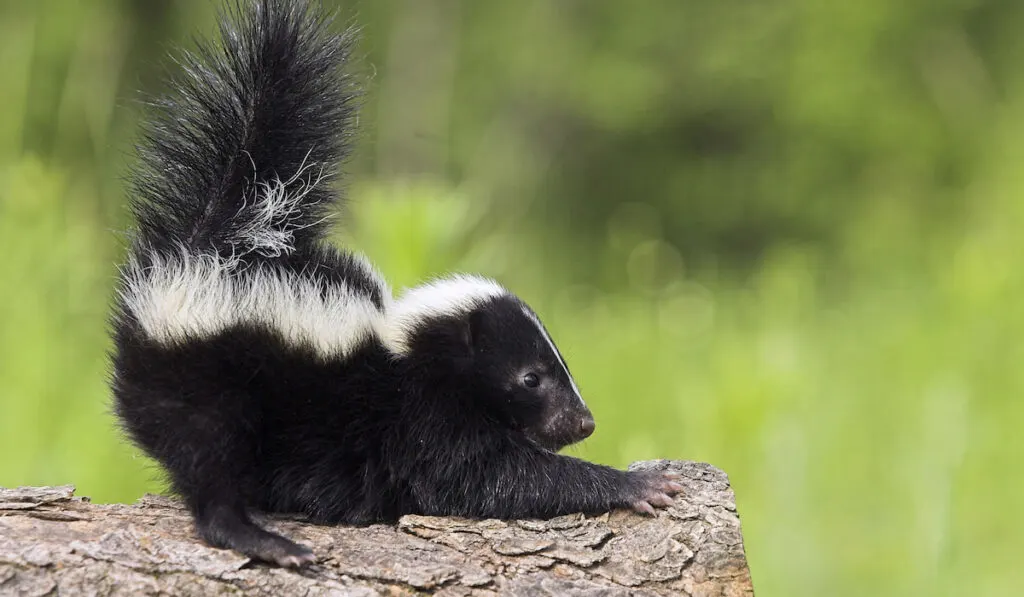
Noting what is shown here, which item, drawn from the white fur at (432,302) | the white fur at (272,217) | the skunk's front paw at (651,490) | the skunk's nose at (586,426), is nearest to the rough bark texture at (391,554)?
the skunk's front paw at (651,490)

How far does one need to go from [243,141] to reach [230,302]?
1.77ft

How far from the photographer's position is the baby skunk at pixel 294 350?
3.08 m

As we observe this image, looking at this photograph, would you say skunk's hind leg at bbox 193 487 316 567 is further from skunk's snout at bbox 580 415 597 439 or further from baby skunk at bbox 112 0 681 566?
skunk's snout at bbox 580 415 597 439

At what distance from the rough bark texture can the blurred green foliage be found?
0.57 m

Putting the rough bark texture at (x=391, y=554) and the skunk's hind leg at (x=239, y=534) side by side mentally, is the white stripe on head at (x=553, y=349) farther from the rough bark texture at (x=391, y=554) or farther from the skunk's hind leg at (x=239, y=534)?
the skunk's hind leg at (x=239, y=534)

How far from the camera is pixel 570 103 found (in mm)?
13508

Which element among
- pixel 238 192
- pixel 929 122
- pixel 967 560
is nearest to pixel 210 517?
pixel 238 192

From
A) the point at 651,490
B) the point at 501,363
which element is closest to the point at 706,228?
the point at 501,363

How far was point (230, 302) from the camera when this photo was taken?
3123 millimetres

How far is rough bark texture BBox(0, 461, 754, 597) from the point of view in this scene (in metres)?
2.67

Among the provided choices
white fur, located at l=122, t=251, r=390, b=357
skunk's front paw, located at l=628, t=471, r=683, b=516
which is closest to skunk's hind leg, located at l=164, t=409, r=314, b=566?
white fur, located at l=122, t=251, r=390, b=357

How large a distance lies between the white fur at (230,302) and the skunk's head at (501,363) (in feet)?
0.80

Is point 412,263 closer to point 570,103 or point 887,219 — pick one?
point 887,219

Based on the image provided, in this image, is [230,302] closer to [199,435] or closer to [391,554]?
[199,435]
